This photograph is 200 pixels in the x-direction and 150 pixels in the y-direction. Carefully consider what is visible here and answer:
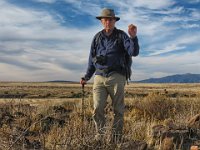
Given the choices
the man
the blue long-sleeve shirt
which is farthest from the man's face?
the blue long-sleeve shirt

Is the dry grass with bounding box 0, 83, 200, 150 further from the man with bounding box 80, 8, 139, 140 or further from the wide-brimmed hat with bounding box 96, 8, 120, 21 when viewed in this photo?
the wide-brimmed hat with bounding box 96, 8, 120, 21

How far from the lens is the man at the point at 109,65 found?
899 centimetres

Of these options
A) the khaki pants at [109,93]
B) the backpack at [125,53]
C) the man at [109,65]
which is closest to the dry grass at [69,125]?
the khaki pants at [109,93]

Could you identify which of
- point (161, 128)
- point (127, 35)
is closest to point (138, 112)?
point (161, 128)

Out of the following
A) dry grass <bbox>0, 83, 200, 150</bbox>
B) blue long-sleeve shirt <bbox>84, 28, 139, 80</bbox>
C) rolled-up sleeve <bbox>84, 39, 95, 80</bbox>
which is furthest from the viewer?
rolled-up sleeve <bbox>84, 39, 95, 80</bbox>

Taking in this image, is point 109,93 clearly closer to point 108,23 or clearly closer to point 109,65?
point 109,65

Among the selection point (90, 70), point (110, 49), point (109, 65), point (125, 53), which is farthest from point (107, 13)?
point (90, 70)

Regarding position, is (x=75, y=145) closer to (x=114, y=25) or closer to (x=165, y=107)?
(x=114, y=25)

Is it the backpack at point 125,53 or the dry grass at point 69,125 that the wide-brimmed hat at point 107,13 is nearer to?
the backpack at point 125,53

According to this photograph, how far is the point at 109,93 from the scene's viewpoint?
930cm

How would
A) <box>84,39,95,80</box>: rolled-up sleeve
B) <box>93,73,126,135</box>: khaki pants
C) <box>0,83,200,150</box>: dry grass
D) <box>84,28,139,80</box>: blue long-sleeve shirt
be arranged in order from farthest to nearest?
<box>84,39,95,80</box>: rolled-up sleeve
<box>93,73,126,135</box>: khaki pants
<box>84,28,139,80</box>: blue long-sleeve shirt
<box>0,83,200,150</box>: dry grass

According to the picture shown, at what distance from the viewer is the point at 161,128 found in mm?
9539

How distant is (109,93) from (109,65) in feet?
2.01

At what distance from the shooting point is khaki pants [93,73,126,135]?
29.8ft
